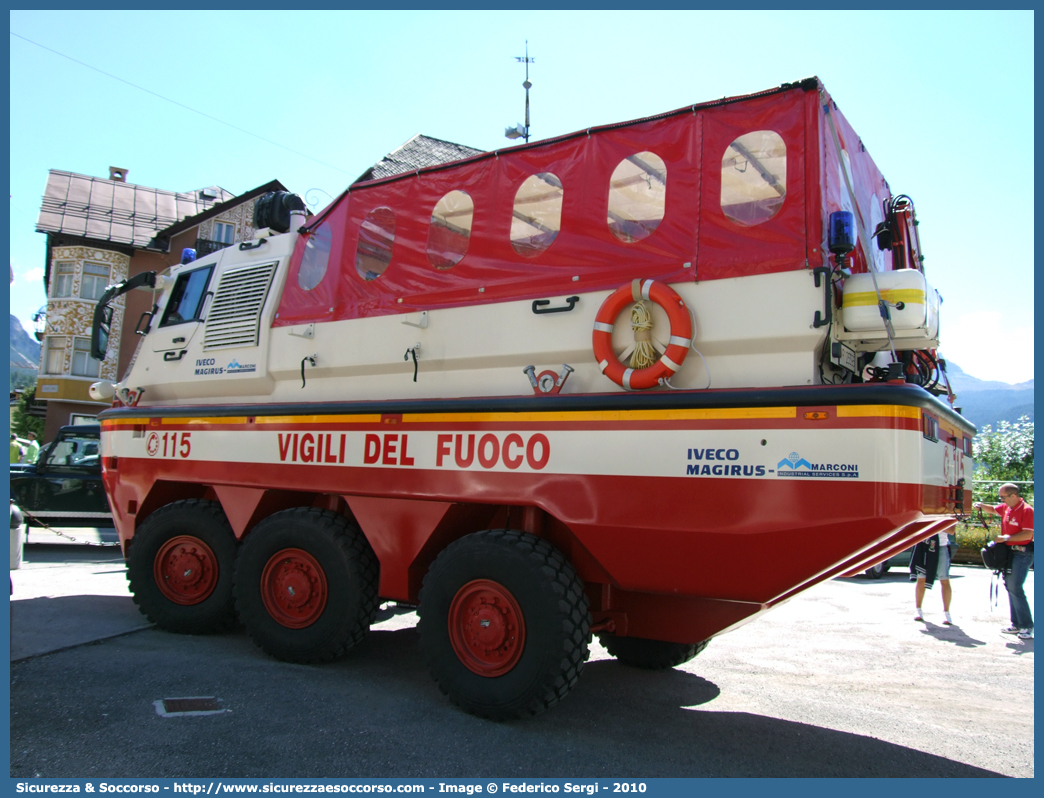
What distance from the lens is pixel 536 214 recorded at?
444 cm

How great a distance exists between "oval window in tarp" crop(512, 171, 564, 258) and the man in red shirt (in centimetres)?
580

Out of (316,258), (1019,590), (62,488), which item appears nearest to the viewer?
(316,258)

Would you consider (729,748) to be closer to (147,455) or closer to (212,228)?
(147,455)

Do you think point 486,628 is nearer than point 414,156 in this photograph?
Yes

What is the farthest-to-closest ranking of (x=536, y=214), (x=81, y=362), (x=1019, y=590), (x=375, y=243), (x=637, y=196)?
(x=81, y=362), (x=1019, y=590), (x=375, y=243), (x=536, y=214), (x=637, y=196)

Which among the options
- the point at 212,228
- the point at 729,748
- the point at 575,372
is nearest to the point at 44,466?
the point at 575,372

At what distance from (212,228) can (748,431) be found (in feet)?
93.3

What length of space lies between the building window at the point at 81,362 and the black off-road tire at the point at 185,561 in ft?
80.9

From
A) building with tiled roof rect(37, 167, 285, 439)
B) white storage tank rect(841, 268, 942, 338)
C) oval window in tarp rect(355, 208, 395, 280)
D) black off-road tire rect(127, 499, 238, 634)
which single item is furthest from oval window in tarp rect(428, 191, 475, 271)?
building with tiled roof rect(37, 167, 285, 439)

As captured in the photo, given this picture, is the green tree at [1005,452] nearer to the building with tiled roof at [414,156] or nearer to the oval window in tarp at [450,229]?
the building with tiled roof at [414,156]

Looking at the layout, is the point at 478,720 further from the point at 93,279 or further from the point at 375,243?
the point at 93,279

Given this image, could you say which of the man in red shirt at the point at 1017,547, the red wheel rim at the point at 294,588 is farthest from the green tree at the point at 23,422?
the man in red shirt at the point at 1017,547

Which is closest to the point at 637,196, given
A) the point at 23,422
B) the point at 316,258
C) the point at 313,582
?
the point at 316,258

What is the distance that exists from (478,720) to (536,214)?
285 centimetres
